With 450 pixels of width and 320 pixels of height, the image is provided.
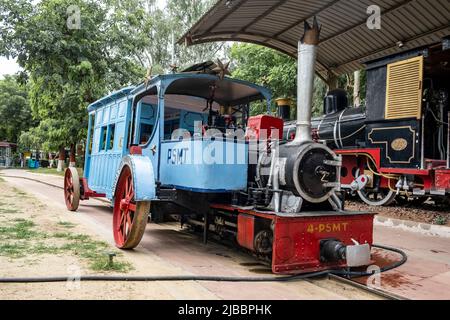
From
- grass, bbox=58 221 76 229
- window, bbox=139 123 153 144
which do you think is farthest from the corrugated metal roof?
grass, bbox=58 221 76 229

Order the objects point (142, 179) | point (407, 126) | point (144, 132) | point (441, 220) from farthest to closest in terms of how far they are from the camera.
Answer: point (441, 220) < point (407, 126) < point (144, 132) < point (142, 179)

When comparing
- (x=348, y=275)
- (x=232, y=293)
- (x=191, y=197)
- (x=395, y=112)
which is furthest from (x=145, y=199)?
(x=395, y=112)

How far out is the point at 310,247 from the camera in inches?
171

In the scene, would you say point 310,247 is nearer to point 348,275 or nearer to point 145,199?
point 348,275

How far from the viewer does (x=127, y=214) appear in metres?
5.48

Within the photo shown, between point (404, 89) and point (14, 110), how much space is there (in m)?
41.3

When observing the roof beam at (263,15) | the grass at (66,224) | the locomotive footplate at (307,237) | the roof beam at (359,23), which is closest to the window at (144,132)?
the grass at (66,224)

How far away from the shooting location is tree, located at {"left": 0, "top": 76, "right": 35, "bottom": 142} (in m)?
40.2

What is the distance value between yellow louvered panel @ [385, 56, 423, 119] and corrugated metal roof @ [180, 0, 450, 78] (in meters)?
1.04

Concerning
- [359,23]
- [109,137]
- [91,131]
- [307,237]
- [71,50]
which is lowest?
[307,237]

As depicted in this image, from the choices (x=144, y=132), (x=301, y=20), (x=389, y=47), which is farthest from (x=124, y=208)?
(x=389, y=47)

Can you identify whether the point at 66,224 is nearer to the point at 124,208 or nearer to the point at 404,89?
the point at 124,208

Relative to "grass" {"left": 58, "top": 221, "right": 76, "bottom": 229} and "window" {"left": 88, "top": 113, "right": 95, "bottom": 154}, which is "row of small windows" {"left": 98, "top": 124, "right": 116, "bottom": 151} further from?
"grass" {"left": 58, "top": 221, "right": 76, "bottom": 229}

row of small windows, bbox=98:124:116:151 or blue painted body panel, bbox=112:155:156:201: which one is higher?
row of small windows, bbox=98:124:116:151
